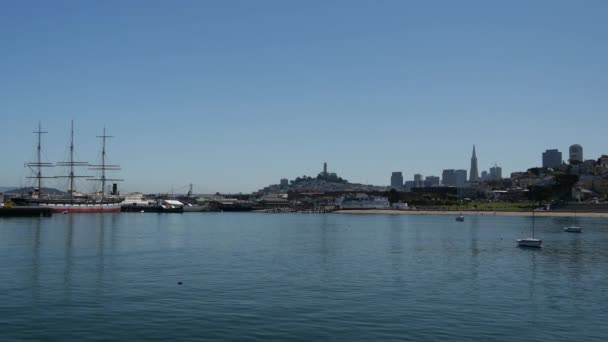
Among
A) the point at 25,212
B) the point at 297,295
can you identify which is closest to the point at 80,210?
the point at 25,212

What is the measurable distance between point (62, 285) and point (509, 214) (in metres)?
179

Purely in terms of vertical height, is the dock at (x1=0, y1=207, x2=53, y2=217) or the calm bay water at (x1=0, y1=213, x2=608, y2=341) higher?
the dock at (x1=0, y1=207, x2=53, y2=217)

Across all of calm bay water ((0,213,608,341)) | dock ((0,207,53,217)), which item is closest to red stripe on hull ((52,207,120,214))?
dock ((0,207,53,217))

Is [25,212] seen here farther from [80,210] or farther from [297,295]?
[297,295]

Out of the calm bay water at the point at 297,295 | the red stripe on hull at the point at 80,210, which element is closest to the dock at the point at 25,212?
the red stripe on hull at the point at 80,210

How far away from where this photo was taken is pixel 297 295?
3153 centimetres

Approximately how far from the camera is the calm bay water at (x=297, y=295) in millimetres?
23875

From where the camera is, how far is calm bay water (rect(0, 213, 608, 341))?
78.3 ft

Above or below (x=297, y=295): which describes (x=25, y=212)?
above

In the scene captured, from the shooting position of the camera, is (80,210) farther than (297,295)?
Yes

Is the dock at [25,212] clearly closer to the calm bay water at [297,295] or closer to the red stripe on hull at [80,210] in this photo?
the red stripe on hull at [80,210]

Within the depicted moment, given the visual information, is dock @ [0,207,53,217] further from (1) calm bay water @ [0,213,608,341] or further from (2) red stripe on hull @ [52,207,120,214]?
(1) calm bay water @ [0,213,608,341]

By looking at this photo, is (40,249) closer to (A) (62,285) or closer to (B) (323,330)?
(A) (62,285)

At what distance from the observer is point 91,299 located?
98.7 feet
